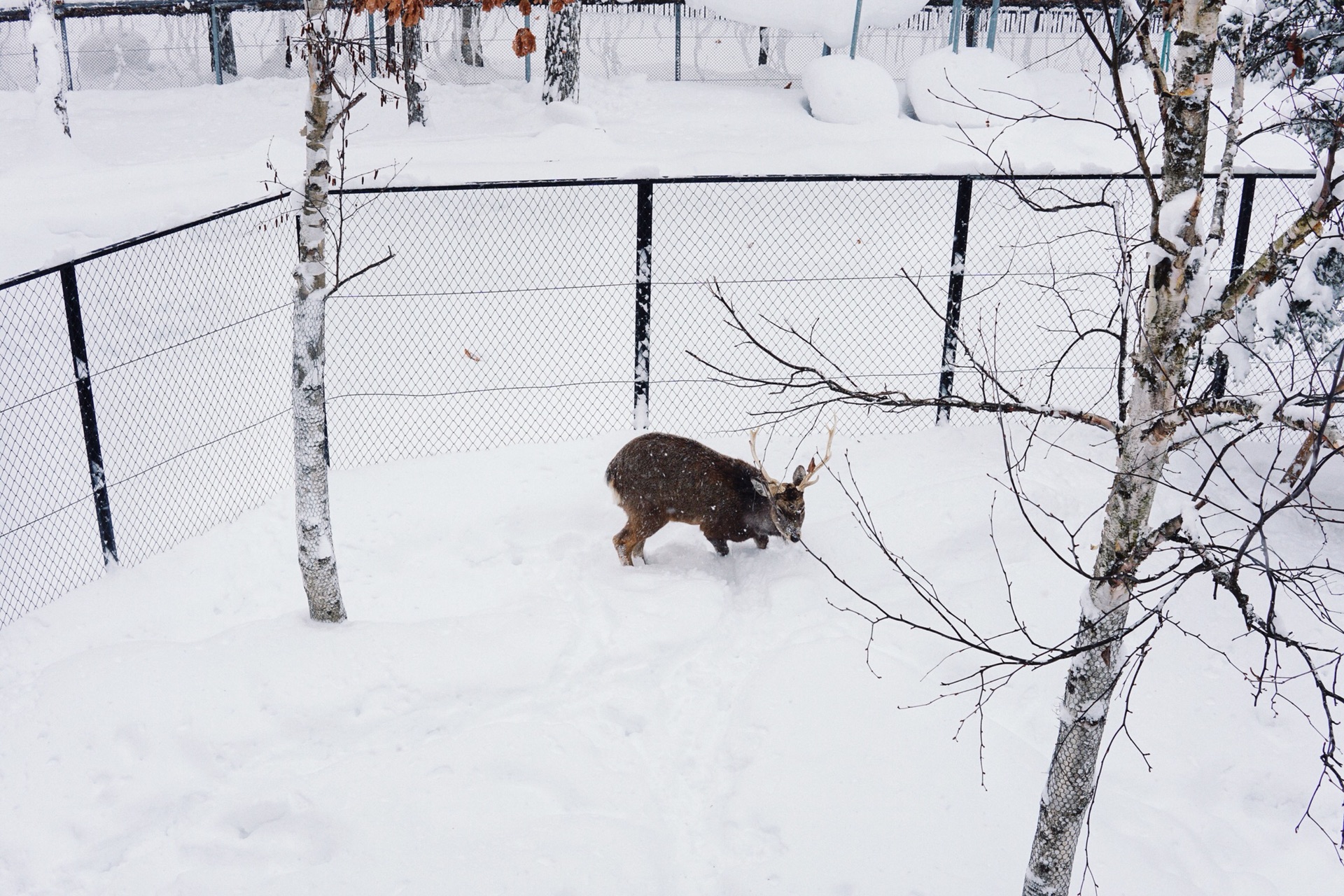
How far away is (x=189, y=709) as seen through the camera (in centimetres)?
556

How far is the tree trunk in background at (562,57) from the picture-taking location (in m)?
15.6

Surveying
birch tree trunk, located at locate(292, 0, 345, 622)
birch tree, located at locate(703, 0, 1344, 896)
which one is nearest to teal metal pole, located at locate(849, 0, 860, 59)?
birch tree trunk, located at locate(292, 0, 345, 622)

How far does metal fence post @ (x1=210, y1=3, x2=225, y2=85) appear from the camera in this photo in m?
18.9

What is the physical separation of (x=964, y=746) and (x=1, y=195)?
465 inches

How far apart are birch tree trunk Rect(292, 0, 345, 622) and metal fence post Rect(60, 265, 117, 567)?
1566 mm

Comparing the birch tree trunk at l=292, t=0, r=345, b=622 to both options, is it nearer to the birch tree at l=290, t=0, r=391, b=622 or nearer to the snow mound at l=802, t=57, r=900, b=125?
the birch tree at l=290, t=0, r=391, b=622

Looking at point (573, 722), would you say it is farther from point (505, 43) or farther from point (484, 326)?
point (505, 43)

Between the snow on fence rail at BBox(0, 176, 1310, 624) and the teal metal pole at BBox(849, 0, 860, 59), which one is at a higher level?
the teal metal pole at BBox(849, 0, 860, 59)

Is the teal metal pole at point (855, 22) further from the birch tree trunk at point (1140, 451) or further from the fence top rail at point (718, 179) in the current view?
the birch tree trunk at point (1140, 451)

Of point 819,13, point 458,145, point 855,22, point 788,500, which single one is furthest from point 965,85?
point 788,500

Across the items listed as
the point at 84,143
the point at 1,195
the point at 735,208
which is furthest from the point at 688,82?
the point at 1,195

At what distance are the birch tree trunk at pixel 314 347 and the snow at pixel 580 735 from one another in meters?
0.34

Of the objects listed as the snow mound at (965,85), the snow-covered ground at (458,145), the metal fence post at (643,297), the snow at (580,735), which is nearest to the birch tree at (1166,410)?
the snow at (580,735)

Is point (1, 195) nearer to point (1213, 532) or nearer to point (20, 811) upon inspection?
point (20, 811)
